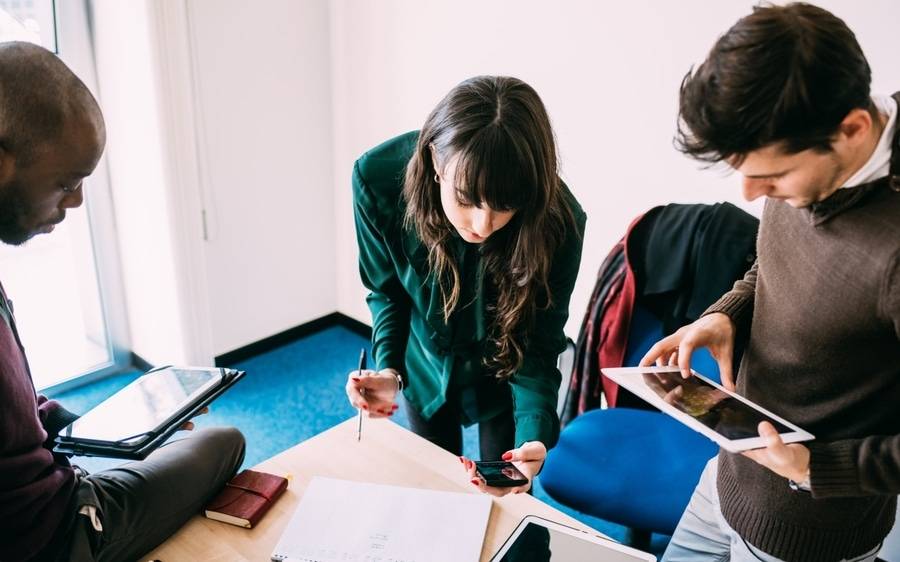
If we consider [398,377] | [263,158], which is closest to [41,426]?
[398,377]

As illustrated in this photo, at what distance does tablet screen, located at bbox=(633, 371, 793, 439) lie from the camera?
93cm

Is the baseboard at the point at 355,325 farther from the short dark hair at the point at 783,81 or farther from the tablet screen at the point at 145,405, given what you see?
the short dark hair at the point at 783,81

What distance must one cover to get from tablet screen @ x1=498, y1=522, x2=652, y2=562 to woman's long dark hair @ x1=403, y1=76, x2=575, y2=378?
0.38 metres

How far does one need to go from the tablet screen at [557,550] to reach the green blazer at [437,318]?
22 cm

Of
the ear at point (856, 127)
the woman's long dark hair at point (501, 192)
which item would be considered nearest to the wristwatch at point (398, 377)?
the woman's long dark hair at point (501, 192)

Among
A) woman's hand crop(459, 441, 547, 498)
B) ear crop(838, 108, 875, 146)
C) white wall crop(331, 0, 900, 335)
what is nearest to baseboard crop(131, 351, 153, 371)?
white wall crop(331, 0, 900, 335)

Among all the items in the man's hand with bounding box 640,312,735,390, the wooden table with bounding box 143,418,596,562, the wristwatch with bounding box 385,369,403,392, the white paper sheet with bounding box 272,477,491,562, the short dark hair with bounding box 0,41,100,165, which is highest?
the short dark hair with bounding box 0,41,100,165

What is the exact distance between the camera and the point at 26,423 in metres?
0.98

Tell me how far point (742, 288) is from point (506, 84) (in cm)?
60

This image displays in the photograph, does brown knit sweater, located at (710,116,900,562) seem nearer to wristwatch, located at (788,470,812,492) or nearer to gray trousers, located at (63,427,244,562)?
wristwatch, located at (788,470,812,492)

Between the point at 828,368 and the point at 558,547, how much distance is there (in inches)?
19.7

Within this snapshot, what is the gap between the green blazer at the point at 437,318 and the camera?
1.28m

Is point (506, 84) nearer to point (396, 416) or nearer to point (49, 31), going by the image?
point (396, 416)

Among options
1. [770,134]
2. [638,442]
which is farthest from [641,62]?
[770,134]
